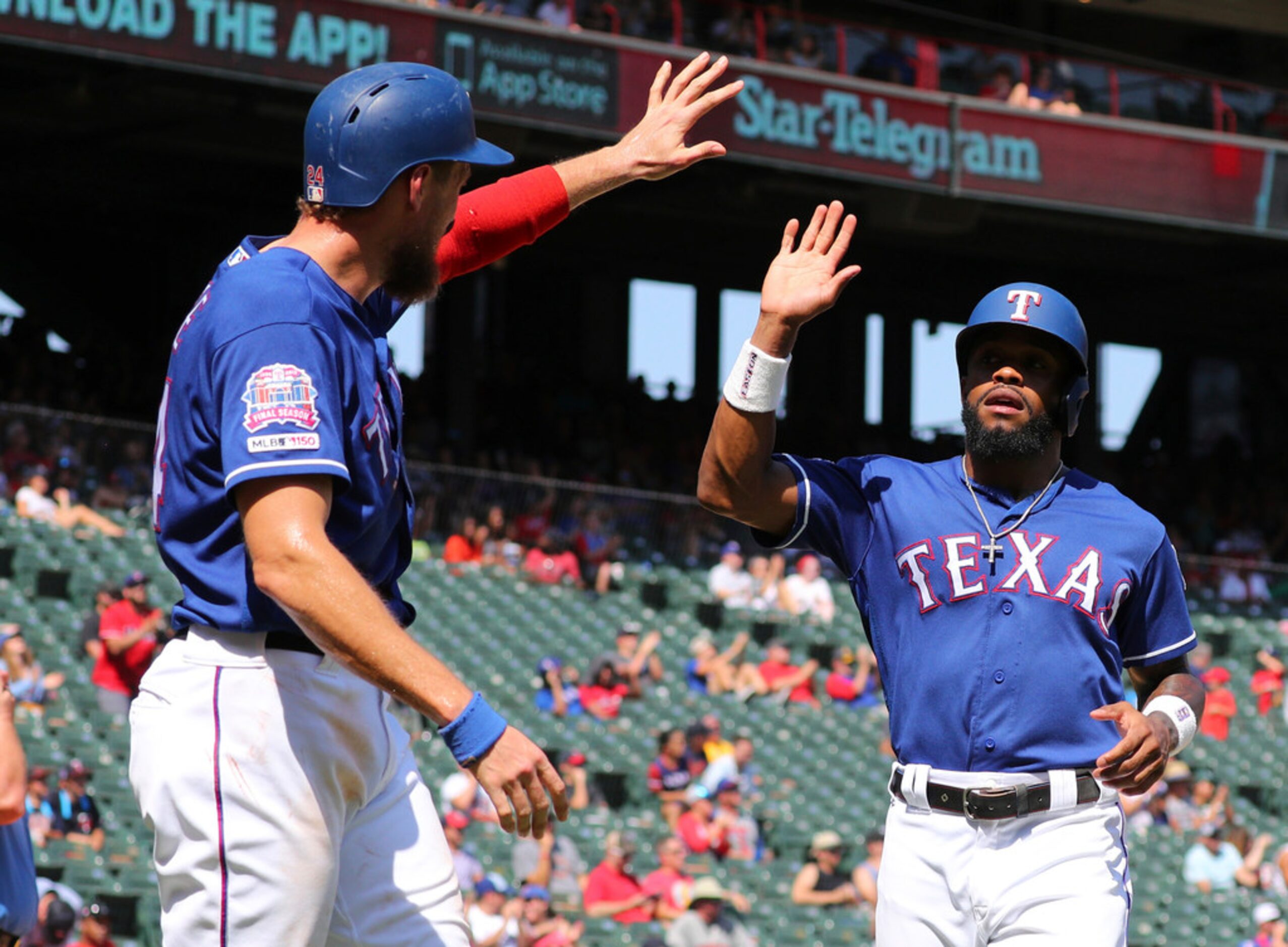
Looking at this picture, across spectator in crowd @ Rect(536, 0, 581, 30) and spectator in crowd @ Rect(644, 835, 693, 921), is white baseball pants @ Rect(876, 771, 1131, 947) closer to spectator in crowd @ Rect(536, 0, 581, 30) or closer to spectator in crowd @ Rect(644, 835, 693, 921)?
spectator in crowd @ Rect(644, 835, 693, 921)

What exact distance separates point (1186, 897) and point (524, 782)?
1064 cm

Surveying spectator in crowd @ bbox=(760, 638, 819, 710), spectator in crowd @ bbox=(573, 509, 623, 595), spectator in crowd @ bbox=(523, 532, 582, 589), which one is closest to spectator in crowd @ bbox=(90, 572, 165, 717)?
spectator in crowd @ bbox=(523, 532, 582, 589)

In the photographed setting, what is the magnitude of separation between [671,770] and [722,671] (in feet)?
Result: 5.83

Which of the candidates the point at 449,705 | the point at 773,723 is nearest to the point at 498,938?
the point at 773,723

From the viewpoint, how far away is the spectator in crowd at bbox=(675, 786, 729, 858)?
11.1 m

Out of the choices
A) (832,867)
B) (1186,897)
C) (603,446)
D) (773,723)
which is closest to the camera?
(832,867)

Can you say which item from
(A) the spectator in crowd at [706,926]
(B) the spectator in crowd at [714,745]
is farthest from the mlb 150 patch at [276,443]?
(B) the spectator in crowd at [714,745]

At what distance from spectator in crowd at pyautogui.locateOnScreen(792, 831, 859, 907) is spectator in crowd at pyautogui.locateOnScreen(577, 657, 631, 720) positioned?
206cm

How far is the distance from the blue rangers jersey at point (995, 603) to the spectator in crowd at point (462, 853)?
6.32 meters

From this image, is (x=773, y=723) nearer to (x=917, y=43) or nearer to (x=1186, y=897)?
(x=1186, y=897)

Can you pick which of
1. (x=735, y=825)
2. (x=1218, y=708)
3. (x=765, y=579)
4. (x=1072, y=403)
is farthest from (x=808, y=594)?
(x=1072, y=403)

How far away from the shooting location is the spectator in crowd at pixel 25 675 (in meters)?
10.4

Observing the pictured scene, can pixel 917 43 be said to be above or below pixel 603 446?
above

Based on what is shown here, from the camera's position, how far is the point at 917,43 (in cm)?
1862
